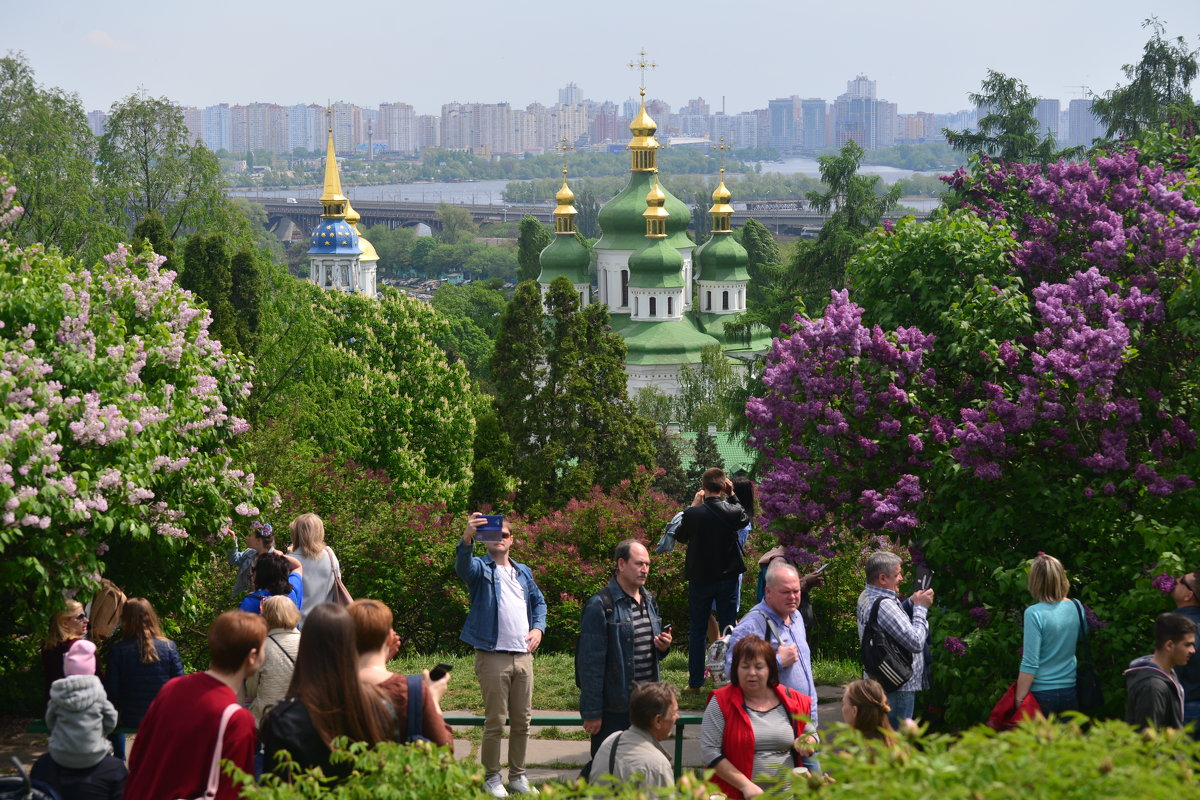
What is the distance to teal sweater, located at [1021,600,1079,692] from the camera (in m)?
7.68

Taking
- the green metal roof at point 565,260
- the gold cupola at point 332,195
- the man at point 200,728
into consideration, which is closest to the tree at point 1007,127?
the man at point 200,728

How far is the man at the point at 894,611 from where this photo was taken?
7.90 m

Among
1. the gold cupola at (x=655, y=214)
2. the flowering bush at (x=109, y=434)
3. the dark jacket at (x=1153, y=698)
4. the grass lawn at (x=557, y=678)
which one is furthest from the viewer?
the gold cupola at (x=655, y=214)

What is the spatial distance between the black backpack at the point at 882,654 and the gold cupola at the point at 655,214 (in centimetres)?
7110

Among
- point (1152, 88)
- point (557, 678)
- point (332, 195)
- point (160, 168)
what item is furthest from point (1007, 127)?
point (332, 195)

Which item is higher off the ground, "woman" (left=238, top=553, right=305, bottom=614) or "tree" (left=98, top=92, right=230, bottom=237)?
"tree" (left=98, top=92, right=230, bottom=237)

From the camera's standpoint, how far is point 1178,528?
8.59 m

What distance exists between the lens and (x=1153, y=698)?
6.89 metres

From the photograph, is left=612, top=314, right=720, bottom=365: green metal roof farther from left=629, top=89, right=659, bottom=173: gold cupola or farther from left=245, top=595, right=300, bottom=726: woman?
left=245, top=595, right=300, bottom=726: woman

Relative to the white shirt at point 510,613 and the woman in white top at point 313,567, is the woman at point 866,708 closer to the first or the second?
the white shirt at point 510,613

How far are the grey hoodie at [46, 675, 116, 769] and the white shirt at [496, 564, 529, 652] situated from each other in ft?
8.04

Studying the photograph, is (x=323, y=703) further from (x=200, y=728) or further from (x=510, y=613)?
(x=510, y=613)

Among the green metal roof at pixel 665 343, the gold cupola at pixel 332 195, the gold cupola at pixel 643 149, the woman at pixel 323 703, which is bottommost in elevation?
the green metal roof at pixel 665 343

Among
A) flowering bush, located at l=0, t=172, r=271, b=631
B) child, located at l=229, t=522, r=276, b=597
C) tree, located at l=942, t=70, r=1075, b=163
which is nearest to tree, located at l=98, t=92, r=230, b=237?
tree, located at l=942, t=70, r=1075, b=163
